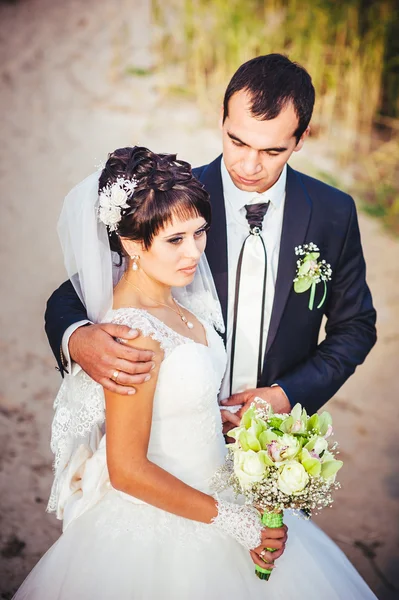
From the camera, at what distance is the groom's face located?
2.71 m

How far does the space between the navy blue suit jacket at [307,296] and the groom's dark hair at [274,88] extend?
0.32 metres

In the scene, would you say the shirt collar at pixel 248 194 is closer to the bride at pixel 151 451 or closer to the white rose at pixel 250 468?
the bride at pixel 151 451

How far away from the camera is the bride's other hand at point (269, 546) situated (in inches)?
92.1

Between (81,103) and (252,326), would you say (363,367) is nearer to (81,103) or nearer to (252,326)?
(252,326)

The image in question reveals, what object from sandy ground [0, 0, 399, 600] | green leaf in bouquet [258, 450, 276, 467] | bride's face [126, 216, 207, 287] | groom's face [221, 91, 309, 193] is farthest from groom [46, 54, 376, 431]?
sandy ground [0, 0, 399, 600]

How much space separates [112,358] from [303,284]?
103 cm

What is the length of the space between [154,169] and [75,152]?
6.01m

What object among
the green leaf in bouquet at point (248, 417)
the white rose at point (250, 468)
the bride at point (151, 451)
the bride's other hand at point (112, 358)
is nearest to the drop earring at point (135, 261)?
the bride at point (151, 451)

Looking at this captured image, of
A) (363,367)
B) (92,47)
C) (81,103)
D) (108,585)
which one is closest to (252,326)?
(108,585)

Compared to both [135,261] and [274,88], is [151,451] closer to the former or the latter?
[135,261]

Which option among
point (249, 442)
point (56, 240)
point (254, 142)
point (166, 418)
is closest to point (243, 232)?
point (254, 142)

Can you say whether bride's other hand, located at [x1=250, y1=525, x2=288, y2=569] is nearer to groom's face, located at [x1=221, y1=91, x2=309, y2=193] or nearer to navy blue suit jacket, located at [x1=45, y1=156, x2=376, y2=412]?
navy blue suit jacket, located at [x1=45, y1=156, x2=376, y2=412]

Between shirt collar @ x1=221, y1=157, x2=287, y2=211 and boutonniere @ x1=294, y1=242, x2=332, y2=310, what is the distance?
229 mm

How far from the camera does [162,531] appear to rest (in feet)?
7.82
